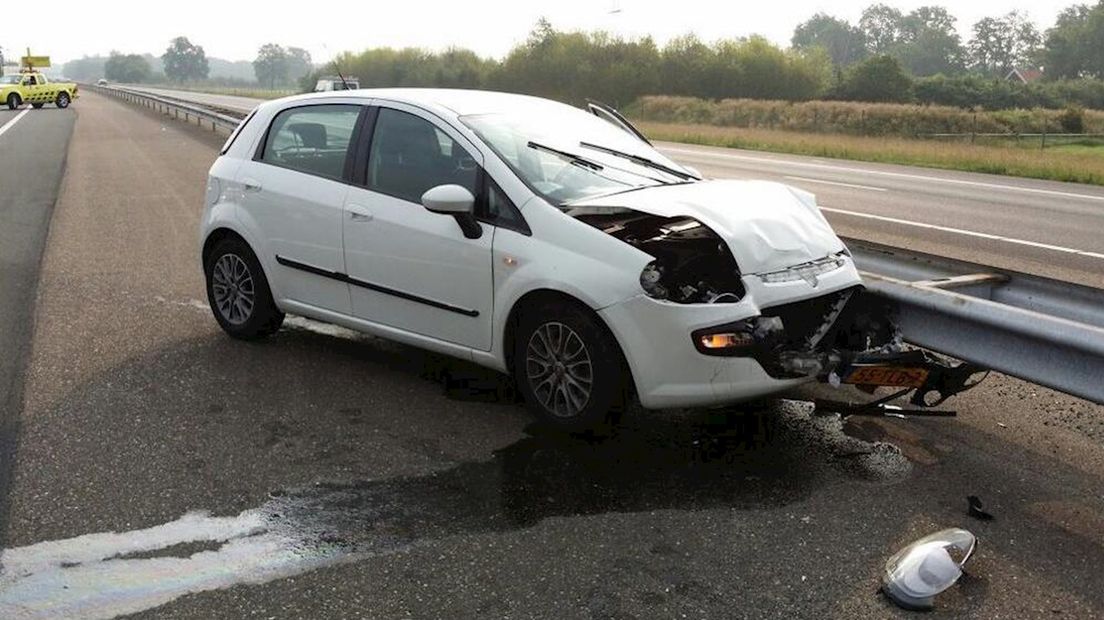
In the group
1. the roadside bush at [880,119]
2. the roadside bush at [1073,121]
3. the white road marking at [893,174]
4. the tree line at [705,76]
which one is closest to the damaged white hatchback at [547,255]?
the white road marking at [893,174]

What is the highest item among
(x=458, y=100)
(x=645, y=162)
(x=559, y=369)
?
(x=458, y=100)

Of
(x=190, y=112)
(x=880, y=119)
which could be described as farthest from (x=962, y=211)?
(x=880, y=119)

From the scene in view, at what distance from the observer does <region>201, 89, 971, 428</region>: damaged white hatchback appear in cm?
441

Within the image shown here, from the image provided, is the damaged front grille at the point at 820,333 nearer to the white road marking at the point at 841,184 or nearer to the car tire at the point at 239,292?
the car tire at the point at 239,292

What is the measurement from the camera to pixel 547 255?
15.4 feet

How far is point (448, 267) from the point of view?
509 centimetres

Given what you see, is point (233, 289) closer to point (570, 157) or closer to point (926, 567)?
point (570, 157)

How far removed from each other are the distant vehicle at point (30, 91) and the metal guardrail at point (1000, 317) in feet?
184

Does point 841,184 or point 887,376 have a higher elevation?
→ point 887,376

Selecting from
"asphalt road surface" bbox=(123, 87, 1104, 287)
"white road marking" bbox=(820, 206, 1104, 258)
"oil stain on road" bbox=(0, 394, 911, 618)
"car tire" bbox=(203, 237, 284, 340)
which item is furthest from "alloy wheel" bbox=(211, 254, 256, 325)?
"white road marking" bbox=(820, 206, 1104, 258)

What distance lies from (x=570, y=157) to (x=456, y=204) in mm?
837

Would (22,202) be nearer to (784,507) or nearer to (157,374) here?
(157,374)

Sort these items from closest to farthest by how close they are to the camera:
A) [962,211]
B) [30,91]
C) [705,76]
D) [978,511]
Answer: [978,511], [962,211], [30,91], [705,76]

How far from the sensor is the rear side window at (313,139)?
5859mm
